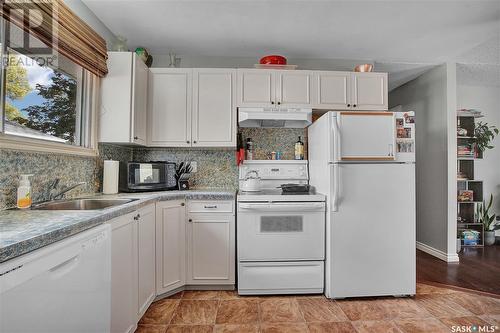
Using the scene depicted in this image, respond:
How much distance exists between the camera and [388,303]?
7.20ft

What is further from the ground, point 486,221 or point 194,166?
point 194,166

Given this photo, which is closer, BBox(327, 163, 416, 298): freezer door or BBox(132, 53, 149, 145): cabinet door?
BBox(327, 163, 416, 298): freezer door

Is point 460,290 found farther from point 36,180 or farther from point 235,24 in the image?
point 36,180

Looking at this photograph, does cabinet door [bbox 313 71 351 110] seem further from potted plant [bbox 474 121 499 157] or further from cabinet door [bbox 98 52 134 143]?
potted plant [bbox 474 121 499 157]

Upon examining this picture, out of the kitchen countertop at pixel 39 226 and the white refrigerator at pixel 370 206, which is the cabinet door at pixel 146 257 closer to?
the kitchen countertop at pixel 39 226

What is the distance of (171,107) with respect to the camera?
272cm

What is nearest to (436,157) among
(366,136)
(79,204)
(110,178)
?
(366,136)

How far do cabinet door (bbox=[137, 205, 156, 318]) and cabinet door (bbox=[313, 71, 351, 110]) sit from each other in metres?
1.99

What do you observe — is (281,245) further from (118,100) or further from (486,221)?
(486,221)

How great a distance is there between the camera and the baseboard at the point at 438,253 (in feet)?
10.5

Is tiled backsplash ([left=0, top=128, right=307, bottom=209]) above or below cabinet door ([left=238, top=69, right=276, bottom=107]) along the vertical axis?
below

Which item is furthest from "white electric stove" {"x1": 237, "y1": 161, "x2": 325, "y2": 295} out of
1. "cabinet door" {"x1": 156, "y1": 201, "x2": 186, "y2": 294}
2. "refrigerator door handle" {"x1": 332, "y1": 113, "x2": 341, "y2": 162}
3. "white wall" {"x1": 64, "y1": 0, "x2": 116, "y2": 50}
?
"white wall" {"x1": 64, "y1": 0, "x2": 116, "y2": 50}

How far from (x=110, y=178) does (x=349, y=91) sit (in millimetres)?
2530

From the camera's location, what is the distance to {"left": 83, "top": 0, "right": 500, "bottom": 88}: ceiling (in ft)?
7.22
